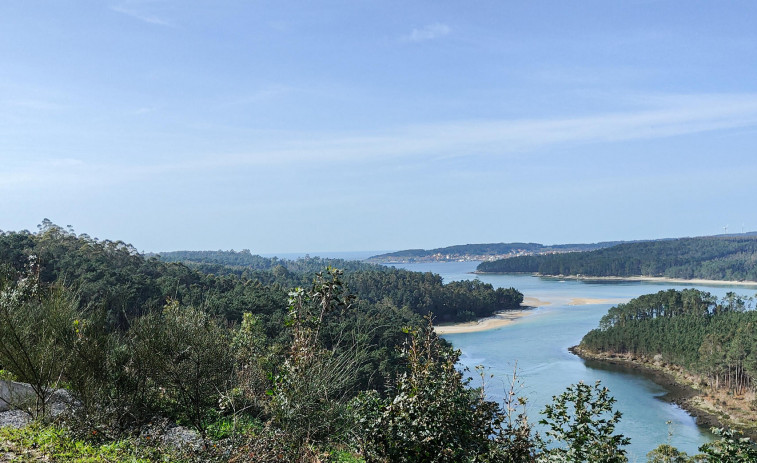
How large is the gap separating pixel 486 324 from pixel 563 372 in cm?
2359

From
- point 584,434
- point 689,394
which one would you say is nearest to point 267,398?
point 584,434

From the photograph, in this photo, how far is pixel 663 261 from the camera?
367 ft

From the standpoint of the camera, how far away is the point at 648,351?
127 feet

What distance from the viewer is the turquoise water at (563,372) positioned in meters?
22.5

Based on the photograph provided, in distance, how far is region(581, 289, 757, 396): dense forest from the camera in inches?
1169

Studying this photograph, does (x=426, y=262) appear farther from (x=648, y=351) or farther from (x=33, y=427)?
(x=33, y=427)

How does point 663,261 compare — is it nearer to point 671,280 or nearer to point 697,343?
point 671,280

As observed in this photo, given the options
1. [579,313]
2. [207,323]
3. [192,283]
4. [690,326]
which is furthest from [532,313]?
[207,323]

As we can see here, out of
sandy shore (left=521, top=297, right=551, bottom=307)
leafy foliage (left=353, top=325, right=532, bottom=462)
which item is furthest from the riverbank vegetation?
leafy foliage (left=353, top=325, right=532, bottom=462)

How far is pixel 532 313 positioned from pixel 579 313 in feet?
16.0

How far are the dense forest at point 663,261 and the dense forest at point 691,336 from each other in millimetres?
59509

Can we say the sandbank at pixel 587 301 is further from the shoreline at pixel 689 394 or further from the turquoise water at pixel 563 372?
the shoreline at pixel 689 394

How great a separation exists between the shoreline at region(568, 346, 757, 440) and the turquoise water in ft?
2.41

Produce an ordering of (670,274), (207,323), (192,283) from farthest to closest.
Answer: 1. (670,274)
2. (192,283)
3. (207,323)
